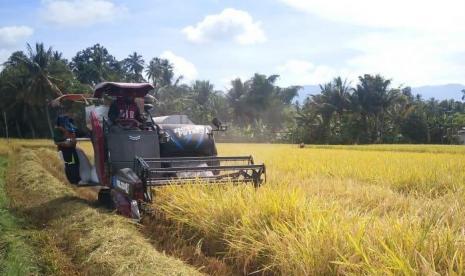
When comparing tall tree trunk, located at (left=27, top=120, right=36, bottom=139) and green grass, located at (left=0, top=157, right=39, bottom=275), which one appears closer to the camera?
green grass, located at (left=0, top=157, right=39, bottom=275)

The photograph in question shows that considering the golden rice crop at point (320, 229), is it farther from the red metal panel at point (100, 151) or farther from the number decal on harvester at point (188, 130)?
the number decal on harvester at point (188, 130)

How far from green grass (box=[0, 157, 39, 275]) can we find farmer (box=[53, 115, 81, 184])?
1529 millimetres

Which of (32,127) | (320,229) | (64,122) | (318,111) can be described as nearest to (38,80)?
(32,127)

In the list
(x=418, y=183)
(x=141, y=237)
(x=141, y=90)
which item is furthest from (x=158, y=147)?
(x=418, y=183)

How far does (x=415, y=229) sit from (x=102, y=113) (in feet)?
19.5

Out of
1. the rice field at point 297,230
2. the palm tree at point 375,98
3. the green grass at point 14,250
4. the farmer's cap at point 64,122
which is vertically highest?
the palm tree at point 375,98

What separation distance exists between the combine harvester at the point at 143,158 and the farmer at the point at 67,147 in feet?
1.33

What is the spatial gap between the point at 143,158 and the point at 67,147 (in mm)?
2234

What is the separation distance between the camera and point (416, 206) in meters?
5.94

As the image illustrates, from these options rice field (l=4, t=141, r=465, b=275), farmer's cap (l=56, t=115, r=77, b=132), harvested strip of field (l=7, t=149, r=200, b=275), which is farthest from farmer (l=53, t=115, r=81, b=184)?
rice field (l=4, t=141, r=465, b=275)

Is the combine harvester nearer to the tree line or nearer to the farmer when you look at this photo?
the farmer

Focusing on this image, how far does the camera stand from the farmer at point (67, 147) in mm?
8398

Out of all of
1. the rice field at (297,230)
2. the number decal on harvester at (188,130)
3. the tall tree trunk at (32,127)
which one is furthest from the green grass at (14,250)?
the tall tree trunk at (32,127)

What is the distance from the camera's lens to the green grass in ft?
14.8
